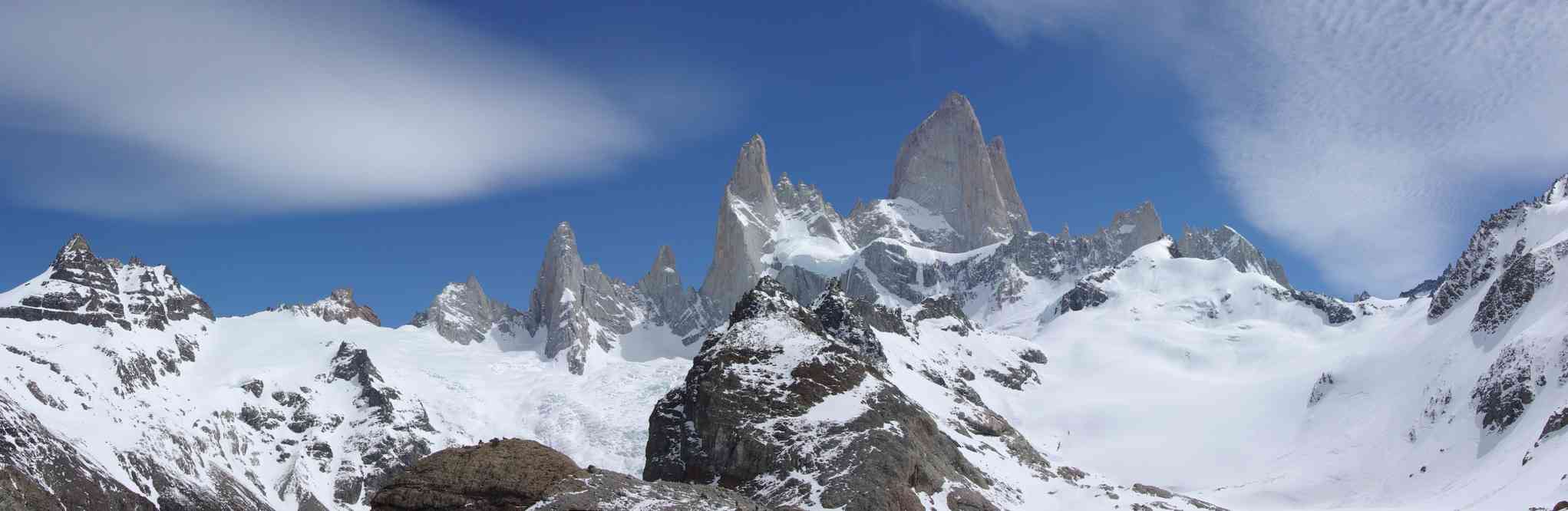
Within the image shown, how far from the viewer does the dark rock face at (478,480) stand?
59.8 metres

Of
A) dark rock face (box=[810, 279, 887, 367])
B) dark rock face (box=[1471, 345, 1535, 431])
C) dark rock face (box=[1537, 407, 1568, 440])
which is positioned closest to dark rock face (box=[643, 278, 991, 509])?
dark rock face (box=[810, 279, 887, 367])

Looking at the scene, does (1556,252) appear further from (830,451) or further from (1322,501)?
(830,451)

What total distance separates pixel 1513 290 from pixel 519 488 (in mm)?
161968

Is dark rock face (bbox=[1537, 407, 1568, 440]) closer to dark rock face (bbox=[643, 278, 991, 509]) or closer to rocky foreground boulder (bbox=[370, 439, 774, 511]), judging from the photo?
dark rock face (bbox=[643, 278, 991, 509])

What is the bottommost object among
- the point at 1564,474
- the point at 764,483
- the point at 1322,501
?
the point at 764,483

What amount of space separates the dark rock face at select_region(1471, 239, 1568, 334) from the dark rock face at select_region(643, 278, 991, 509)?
99517 millimetres

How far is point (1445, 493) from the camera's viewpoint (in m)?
142

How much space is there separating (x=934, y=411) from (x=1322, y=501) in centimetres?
5316

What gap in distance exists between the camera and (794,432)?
103 metres

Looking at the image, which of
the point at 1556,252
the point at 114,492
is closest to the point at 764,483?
the point at 114,492

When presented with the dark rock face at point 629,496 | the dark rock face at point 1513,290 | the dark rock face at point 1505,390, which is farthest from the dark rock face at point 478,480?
the dark rock face at point 1513,290

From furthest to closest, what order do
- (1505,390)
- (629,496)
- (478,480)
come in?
1. (1505,390)
2. (478,480)
3. (629,496)

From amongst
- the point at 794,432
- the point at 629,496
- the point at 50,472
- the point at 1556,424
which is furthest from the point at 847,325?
the point at 629,496

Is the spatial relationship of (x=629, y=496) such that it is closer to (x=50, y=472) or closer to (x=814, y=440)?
(x=814, y=440)
